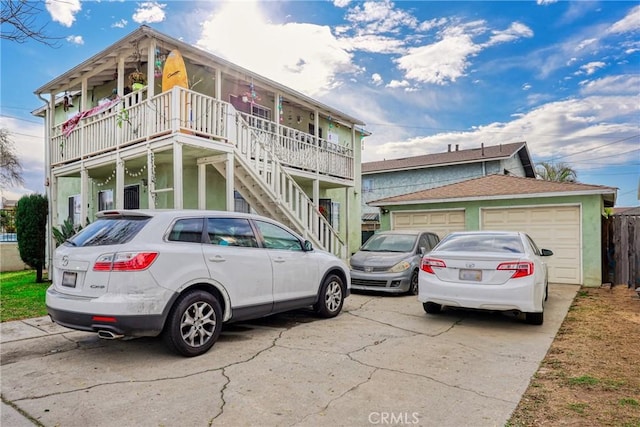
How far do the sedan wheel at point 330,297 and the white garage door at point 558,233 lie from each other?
7.66 metres

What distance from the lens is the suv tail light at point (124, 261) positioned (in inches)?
161

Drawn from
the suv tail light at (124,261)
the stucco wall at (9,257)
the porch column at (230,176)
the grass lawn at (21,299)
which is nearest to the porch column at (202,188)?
the porch column at (230,176)

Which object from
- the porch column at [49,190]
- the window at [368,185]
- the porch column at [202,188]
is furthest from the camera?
the window at [368,185]

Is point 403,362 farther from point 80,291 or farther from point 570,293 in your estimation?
point 570,293

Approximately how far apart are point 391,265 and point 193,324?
5455 millimetres

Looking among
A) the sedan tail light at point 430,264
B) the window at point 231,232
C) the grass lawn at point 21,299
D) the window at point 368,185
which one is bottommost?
the grass lawn at point 21,299

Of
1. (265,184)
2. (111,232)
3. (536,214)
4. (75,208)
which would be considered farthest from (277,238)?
(75,208)

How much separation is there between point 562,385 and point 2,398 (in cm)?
517

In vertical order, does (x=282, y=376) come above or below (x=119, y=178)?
below

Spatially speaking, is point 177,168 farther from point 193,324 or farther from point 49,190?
point 49,190

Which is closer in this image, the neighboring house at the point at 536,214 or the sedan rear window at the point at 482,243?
the sedan rear window at the point at 482,243

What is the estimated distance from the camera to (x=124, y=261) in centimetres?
411

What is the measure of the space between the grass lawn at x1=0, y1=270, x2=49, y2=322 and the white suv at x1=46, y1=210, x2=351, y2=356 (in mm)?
3242

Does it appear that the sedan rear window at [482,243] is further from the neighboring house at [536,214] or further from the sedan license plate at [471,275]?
the neighboring house at [536,214]
